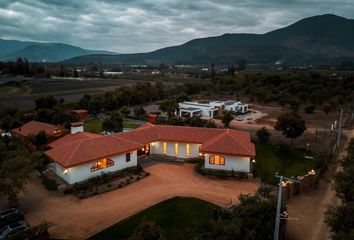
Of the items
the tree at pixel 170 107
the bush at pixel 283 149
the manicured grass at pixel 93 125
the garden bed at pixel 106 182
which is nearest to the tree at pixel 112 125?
the manicured grass at pixel 93 125

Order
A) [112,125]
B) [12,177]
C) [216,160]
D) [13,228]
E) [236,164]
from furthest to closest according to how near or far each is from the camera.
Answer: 1. [112,125]
2. [216,160]
3. [236,164]
4. [12,177]
5. [13,228]

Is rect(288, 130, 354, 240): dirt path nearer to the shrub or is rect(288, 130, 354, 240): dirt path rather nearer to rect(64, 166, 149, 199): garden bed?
rect(64, 166, 149, 199): garden bed

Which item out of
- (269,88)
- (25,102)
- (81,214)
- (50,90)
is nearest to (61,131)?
(81,214)

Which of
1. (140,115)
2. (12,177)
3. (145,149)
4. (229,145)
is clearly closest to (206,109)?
(140,115)

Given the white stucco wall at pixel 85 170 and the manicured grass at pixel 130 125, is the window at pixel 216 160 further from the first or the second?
the manicured grass at pixel 130 125

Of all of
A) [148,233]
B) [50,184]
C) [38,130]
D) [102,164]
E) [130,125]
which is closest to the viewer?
[148,233]

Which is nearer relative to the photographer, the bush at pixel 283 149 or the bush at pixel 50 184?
the bush at pixel 50 184

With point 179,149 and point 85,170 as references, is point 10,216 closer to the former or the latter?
point 85,170
